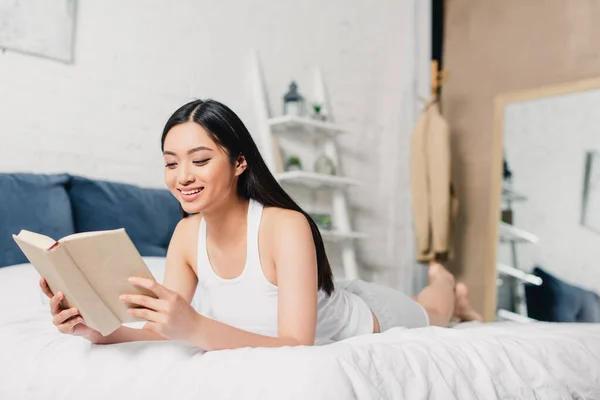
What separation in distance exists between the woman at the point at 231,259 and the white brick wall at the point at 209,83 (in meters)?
1.15

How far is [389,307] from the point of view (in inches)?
67.7

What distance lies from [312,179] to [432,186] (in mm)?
748

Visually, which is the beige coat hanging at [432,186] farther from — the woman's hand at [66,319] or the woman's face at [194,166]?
the woman's hand at [66,319]

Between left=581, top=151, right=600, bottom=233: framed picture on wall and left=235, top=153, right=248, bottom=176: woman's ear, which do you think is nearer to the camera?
left=235, top=153, right=248, bottom=176: woman's ear

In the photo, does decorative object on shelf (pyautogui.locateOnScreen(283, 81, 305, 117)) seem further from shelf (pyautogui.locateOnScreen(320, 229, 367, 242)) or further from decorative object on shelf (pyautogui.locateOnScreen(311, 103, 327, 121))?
shelf (pyautogui.locateOnScreen(320, 229, 367, 242))

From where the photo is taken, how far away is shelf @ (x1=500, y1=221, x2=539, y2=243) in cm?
323

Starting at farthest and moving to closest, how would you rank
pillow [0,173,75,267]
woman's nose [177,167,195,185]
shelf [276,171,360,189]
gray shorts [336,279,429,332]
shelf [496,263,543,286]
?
shelf [496,263,543,286]
shelf [276,171,360,189]
pillow [0,173,75,267]
gray shorts [336,279,429,332]
woman's nose [177,167,195,185]

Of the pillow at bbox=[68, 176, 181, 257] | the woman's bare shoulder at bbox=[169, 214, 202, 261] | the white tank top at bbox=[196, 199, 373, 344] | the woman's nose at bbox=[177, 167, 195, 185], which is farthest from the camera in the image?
the pillow at bbox=[68, 176, 181, 257]

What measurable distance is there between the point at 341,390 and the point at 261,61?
2370 mm

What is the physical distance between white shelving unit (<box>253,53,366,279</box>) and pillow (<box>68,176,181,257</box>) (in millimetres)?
753

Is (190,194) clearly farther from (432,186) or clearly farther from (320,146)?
(432,186)

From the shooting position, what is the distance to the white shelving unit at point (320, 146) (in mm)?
2908

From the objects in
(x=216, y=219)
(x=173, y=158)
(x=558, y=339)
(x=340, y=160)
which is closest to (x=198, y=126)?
(x=173, y=158)

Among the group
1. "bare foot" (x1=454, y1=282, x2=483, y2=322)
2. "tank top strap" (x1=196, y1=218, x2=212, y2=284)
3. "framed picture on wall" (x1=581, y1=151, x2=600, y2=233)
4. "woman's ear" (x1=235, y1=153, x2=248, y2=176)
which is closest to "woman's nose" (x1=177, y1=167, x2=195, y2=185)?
"woman's ear" (x1=235, y1=153, x2=248, y2=176)
